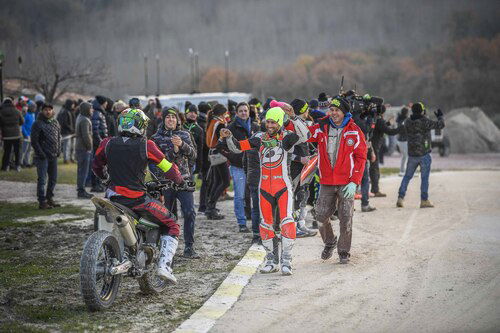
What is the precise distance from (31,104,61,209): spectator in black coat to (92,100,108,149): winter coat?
66.5 inches

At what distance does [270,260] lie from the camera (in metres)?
8.62

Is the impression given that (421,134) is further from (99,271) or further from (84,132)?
(99,271)

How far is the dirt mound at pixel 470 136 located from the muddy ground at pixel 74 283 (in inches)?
955

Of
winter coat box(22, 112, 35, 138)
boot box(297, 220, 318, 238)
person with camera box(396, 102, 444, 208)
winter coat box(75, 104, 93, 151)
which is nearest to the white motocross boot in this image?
boot box(297, 220, 318, 238)

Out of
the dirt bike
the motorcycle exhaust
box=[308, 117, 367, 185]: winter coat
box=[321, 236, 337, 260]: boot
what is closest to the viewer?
the dirt bike

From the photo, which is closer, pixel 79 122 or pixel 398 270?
pixel 398 270

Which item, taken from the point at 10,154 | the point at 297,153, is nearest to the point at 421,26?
the point at 10,154

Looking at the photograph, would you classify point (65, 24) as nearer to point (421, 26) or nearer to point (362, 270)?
point (421, 26)

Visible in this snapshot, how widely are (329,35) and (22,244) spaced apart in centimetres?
7221

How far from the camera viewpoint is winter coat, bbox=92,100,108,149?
1557cm

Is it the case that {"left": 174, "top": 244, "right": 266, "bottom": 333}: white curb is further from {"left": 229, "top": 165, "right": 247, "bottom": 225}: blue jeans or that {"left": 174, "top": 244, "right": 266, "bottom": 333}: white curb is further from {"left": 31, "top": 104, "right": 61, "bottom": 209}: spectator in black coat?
{"left": 31, "top": 104, "right": 61, "bottom": 209}: spectator in black coat

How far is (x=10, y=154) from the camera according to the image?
20750 mm

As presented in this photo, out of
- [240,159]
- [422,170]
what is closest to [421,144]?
[422,170]

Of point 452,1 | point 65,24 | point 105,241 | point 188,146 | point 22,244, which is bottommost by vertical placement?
point 22,244
